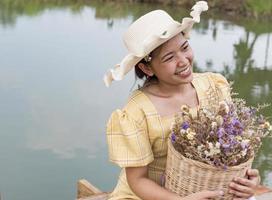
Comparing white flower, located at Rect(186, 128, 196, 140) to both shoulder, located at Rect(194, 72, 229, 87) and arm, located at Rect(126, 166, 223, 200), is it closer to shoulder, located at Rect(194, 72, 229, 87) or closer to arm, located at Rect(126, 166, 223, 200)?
arm, located at Rect(126, 166, 223, 200)

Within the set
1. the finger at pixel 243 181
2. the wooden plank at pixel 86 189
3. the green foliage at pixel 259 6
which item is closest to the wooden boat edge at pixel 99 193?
the wooden plank at pixel 86 189

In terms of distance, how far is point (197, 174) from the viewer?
4.20ft

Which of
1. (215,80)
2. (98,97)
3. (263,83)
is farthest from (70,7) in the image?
(215,80)

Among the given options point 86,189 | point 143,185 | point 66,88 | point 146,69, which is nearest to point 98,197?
point 86,189

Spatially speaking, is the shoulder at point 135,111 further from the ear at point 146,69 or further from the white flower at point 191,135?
the white flower at point 191,135

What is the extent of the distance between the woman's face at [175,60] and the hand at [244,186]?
11.6 inches

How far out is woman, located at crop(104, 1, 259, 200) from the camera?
1.41 meters

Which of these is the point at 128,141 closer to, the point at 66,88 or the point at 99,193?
the point at 99,193

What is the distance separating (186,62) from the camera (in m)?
1.43

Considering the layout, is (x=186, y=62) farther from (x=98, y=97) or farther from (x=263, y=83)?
(x=263, y=83)

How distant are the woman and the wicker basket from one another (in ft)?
0.18

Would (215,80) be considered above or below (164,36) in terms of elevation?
below

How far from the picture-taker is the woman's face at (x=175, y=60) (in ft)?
4.69

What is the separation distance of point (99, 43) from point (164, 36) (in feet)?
20.1
